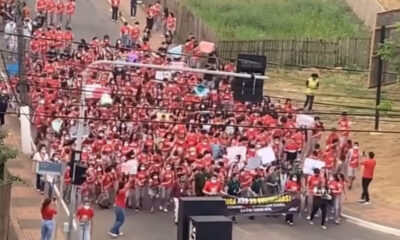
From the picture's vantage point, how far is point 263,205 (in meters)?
27.3

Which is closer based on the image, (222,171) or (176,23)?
(222,171)

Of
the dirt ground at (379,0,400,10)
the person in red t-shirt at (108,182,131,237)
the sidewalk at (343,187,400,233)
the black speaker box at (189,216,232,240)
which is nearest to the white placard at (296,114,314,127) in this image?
the sidewalk at (343,187,400,233)

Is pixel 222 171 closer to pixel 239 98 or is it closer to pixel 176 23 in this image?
pixel 239 98

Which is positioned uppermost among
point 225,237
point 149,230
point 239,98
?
point 239,98

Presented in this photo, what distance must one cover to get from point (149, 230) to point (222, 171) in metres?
2.61

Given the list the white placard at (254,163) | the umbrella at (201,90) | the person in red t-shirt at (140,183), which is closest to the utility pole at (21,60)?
the umbrella at (201,90)

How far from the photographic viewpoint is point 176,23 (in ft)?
154

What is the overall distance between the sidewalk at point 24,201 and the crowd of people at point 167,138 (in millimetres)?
509

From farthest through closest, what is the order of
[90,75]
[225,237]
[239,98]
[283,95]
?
1. [283,95]
2. [90,75]
3. [239,98]
4. [225,237]

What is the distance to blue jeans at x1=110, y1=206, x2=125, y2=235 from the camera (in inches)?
988

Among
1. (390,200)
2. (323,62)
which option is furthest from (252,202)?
(323,62)

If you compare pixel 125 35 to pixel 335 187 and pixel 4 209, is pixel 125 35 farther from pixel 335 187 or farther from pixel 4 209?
pixel 4 209

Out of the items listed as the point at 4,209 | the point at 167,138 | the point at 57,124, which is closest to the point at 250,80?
the point at 4,209

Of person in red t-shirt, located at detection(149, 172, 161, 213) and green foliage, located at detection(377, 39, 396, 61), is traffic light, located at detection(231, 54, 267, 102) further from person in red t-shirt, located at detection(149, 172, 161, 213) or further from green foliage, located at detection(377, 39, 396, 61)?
green foliage, located at detection(377, 39, 396, 61)
